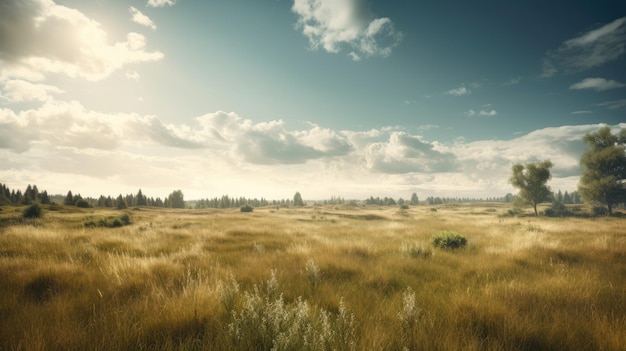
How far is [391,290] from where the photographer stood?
475 cm

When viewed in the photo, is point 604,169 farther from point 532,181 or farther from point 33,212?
point 33,212

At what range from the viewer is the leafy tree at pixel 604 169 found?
1630 inches

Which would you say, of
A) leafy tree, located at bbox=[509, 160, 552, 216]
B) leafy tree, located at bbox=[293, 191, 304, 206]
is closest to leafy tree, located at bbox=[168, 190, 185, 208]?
leafy tree, located at bbox=[293, 191, 304, 206]

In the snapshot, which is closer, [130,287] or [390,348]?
[390,348]

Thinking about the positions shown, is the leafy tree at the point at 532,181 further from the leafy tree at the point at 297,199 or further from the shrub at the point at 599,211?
the leafy tree at the point at 297,199

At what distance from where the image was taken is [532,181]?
4628cm

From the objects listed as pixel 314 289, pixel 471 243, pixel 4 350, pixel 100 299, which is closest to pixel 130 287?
pixel 100 299

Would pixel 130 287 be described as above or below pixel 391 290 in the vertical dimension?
above

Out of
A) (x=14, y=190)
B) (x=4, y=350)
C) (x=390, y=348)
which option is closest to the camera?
(x=4, y=350)

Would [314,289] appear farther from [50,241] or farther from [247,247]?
[50,241]

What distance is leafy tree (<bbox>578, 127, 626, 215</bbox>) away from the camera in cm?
4141

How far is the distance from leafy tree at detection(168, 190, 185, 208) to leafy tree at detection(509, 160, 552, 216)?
13894 centimetres

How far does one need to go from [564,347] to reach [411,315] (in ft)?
5.37

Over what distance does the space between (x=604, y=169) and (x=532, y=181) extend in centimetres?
998
